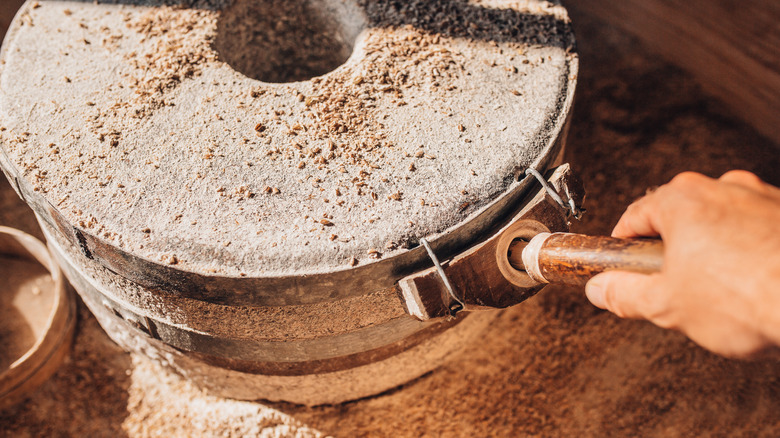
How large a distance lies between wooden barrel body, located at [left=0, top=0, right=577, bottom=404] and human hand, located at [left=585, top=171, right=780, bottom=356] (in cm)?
56

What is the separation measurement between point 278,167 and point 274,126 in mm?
158

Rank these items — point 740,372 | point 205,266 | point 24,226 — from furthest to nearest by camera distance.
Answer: point 24,226 < point 740,372 < point 205,266

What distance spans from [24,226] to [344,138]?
2.07 m

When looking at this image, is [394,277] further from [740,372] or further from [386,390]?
[740,372]

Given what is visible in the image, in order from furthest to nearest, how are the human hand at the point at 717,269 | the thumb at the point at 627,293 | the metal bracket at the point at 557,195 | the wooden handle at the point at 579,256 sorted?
the metal bracket at the point at 557,195, the wooden handle at the point at 579,256, the thumb at the point at 627,293, the human hand at the point at 717,269

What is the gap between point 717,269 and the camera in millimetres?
827

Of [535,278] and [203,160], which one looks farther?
[203,160]

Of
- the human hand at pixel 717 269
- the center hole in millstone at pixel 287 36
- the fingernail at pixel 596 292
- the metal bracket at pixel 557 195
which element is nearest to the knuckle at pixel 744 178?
the human hand at pixel 717 269

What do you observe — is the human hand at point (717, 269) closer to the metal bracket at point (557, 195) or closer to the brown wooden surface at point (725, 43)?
the metal bracket at point (557, 195)

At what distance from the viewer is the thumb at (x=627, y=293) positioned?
937mm

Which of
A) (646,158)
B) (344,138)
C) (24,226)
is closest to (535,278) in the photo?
(344,138)

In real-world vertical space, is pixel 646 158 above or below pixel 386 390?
above

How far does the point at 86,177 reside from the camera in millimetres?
1504

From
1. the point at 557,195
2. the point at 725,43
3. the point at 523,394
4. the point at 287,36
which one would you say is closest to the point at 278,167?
the point at 557,195
